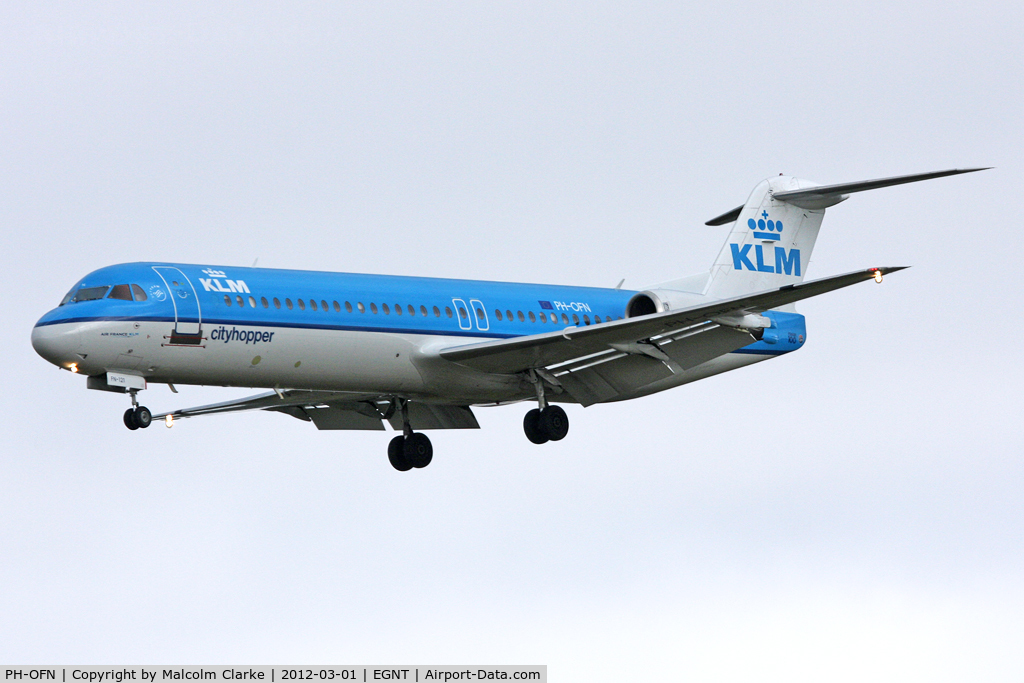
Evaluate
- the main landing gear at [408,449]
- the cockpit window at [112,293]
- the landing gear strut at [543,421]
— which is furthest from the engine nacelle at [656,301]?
the cockpit window at [112,293]

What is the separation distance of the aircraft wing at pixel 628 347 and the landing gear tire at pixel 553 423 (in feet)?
2.10

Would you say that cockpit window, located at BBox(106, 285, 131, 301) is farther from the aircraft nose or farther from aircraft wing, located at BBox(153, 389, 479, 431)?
aircraft wing, located at BBox(153, 389, 479, 431)

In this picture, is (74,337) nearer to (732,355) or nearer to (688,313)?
(688,313)

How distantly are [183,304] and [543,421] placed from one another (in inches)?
288

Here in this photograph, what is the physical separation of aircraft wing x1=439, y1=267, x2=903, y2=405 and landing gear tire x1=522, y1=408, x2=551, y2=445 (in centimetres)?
76

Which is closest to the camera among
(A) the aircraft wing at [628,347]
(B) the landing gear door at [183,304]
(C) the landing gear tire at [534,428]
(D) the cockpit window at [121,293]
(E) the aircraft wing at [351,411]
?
(D) the cockpit window at [121,293]

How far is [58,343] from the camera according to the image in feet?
89.7

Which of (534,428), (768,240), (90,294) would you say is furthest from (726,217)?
(90,294)

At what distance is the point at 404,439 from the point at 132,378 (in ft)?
23.7

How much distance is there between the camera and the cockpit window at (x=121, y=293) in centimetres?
2794

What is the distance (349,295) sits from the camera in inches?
1177

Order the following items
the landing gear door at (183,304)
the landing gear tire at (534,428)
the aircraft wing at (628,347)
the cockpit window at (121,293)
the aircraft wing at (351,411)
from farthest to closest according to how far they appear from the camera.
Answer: the aircraft wing at (351,411), the landing gear tire at (534,428), the aircraft wing at (628,347), the landing gear door at (183,304), the cockpit window at (121,293)

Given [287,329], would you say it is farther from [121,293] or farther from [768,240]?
[768,240]

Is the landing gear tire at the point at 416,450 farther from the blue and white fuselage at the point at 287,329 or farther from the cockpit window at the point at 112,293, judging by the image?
the cockpit window at the point at 112,293
